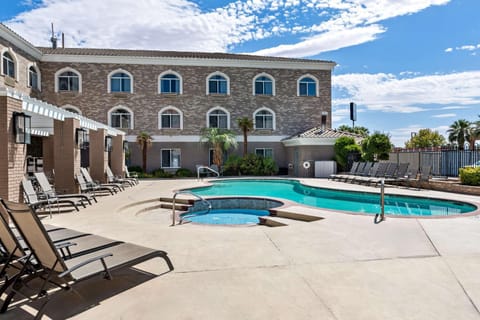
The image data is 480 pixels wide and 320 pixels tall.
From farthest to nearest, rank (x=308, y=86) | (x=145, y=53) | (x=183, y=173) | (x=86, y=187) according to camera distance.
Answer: (x=308, y=86)
(x=145, y=53)
(x=183, y=173)
(x=86, y=187)

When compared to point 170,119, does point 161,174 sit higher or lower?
lower

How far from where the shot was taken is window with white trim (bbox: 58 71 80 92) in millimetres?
24594

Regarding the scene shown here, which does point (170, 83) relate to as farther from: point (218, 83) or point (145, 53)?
point (218, 83)

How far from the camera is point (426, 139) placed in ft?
181

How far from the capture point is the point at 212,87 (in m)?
26.4

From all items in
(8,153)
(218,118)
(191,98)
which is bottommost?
(8,153)

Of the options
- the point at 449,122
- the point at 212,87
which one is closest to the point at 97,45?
the point at 212,87

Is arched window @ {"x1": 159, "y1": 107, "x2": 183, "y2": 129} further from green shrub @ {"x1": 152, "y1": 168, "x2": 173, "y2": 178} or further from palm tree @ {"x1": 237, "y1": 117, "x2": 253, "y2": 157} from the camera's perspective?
palm tree @ {"x1": 237, "y1": 117, "x2": 253, "y2": 157}

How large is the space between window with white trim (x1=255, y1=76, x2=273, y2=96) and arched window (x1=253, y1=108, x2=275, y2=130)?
1.44m

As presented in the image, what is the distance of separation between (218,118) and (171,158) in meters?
5.02

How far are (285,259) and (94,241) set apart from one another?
267 centimetres

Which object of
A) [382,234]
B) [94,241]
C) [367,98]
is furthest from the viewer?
[367,98]

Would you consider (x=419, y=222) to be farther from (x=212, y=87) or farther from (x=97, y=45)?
(x=97, y=45)

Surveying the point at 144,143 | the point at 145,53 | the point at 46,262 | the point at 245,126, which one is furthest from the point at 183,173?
the point at 46,262
